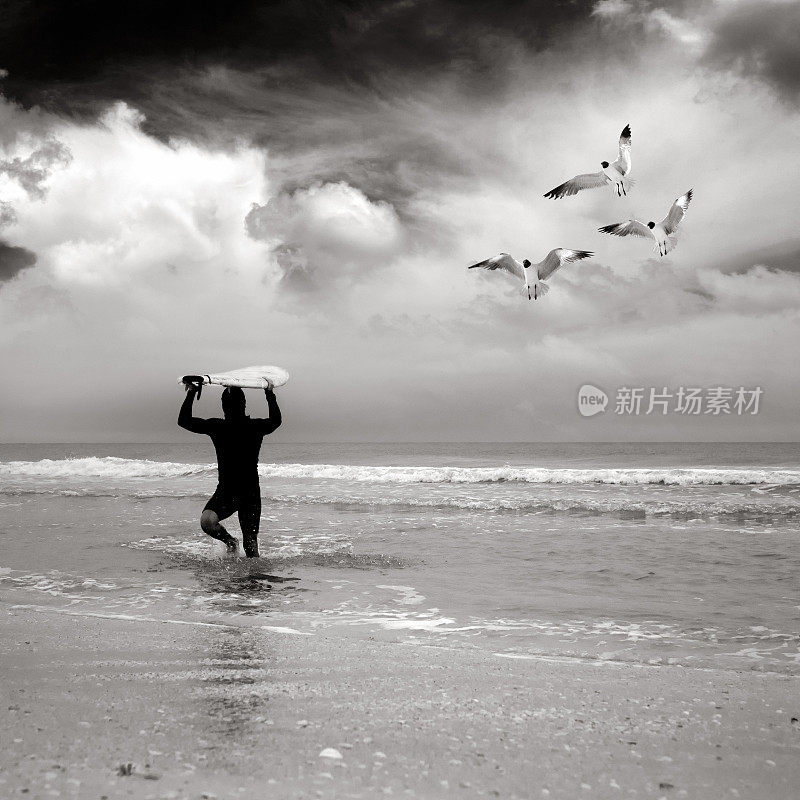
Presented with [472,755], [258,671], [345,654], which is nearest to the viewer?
[472,755]

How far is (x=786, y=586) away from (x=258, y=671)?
5.46 meters

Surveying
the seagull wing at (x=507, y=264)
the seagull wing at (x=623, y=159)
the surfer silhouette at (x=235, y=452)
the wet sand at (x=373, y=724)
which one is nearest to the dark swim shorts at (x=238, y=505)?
the surfer silhouette at (x=235, y=452)

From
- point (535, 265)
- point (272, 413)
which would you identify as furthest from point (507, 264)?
point (272, 413)

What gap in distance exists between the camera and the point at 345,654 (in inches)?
168

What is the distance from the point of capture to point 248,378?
312 inches

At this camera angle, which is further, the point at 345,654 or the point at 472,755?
the point at 345,654

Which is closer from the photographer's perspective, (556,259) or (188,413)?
(188,413)

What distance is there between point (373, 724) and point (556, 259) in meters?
12.2

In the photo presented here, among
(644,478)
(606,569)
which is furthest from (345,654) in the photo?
(644,478)

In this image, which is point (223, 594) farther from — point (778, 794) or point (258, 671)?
point (778, 794)

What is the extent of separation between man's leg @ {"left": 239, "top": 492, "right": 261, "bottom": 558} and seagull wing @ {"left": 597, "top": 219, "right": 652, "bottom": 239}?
9.33 metres

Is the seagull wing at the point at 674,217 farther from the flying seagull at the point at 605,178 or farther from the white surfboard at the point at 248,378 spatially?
the white surfboard at the point at 248,378

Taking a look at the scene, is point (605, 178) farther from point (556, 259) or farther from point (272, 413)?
point (272, 413)

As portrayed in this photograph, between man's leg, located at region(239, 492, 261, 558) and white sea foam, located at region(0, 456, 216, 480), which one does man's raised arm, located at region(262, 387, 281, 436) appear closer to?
man's leg, located at region(239, 492, 261, 558)
